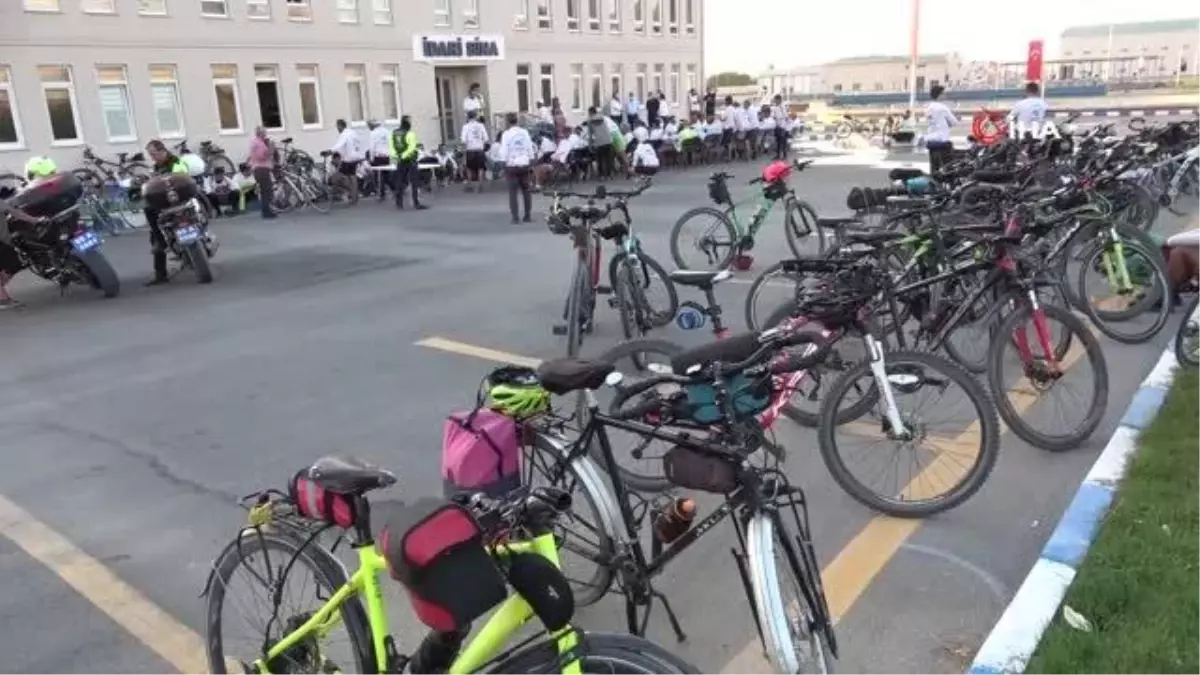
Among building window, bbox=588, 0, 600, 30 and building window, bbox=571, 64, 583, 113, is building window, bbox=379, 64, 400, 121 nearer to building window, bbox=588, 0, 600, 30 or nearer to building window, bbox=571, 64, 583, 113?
building window, bbox=571, 64, 583, 113

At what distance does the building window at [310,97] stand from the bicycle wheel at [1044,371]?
20372 mm

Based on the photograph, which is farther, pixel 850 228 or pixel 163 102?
pixel 163 102

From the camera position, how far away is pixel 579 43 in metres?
30.1

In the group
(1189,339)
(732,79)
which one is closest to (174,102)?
(1189,339)

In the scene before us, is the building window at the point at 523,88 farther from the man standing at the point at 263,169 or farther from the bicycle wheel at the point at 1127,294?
the bicycle wheel at the point at 1127,294

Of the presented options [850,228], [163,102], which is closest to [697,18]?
[163,102]

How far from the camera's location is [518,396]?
10.8 feet

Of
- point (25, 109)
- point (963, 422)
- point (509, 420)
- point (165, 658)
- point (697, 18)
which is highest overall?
point (697, 18)

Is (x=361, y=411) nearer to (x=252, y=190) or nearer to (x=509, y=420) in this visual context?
(x=509, y=420)

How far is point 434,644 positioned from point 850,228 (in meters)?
4.89

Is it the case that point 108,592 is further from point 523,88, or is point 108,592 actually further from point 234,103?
point 523,88

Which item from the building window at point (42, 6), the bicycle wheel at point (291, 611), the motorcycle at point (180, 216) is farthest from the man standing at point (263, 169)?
the bicycle wheel at point (291, 611)

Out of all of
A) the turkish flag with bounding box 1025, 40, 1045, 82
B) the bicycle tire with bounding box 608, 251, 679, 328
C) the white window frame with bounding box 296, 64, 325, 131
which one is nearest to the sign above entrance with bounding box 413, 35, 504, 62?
the white window frame with bounding box 296, 64, 325, 131

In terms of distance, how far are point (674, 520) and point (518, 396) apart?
71 cm
